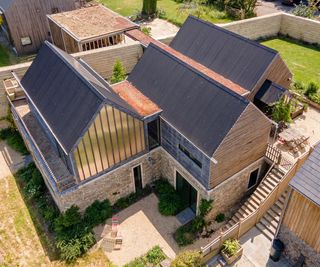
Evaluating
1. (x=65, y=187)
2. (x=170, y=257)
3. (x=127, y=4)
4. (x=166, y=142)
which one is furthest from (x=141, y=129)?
(x=127, y=4)

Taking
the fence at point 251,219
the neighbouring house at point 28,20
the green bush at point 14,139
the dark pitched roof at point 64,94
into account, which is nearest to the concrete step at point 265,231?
the fence at point 251,219

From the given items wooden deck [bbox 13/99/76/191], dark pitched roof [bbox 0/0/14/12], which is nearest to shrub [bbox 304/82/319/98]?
wooden deck [bbox 13/99/76/191]

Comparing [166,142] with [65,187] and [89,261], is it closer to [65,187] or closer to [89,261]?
[65,187]

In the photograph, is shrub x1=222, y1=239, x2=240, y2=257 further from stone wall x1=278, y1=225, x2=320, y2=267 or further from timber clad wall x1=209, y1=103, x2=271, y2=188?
timber clad wall x1=209, y1=103, x2=271, y2=188

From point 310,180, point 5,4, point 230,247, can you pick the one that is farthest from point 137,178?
point 5,4

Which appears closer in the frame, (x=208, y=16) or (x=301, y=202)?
(x=301, y=202)

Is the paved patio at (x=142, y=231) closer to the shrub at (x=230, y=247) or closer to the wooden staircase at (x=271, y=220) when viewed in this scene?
the shrub at (x=230, y=247)

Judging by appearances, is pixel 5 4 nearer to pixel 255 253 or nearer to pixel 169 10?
pixel 169 10

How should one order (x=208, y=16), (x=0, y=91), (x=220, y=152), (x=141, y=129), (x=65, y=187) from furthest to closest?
1. (x=208, y=16)
2. (x=0, y=91)
3. (x=141, y=129)
4. (x=65, y=187)
5. (x=220, y=152)
